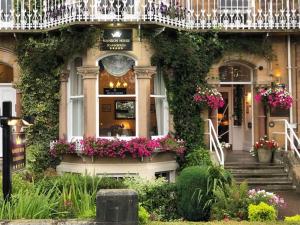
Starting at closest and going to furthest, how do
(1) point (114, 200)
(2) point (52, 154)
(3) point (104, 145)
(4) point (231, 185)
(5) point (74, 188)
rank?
(1) point (114, 200), (5) point (74, 188), (4) point (231, 185), (3) point (104, 145), (2) point (52, 154)

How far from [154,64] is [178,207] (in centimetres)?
512

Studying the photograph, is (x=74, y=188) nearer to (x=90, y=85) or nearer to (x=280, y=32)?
(x=90, y=85)

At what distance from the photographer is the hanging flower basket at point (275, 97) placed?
14.9 meters

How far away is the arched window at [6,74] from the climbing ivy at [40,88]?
1223mm

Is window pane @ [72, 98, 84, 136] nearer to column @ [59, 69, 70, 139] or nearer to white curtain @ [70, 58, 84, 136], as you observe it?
white curtain @ [70, 58, 84, 136]

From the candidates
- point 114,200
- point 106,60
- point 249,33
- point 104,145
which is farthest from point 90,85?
point 114,200

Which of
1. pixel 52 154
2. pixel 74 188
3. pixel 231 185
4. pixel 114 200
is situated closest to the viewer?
pixel 114 200

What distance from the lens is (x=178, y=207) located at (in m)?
10.4

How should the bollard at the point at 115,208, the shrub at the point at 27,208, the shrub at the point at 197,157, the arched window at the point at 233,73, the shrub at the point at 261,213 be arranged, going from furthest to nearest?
the arched window at the point at 233,73
the shrub at the point at 197,157
the shrub at the point at 261,213
the shrub at the point at 27,208
the bollard at the point at 115,208

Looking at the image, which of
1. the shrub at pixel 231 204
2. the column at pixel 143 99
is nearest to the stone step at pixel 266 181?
the column at pixel 143 99

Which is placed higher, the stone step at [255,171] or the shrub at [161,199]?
the stone step at [255,171]

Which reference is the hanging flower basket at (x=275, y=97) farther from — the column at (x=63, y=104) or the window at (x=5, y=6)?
the window at (x=5, y=6)

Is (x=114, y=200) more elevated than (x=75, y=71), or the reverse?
(x=75, y=71)

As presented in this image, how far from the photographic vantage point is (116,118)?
46.7 feet
